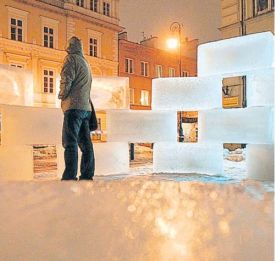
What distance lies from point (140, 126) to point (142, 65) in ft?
63.3

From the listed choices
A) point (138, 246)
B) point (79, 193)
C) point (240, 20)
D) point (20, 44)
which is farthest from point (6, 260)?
point (20, 44)

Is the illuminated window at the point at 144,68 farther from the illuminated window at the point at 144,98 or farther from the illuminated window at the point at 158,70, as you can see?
the illuminated window at the point at 144,98

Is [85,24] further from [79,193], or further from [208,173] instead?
[79,193]

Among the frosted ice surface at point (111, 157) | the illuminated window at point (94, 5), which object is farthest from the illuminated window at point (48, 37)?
the frosted ice surface at point (111, 157)

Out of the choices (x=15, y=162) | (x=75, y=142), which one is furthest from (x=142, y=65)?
(x=75, y=142)

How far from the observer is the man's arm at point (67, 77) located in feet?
13.0

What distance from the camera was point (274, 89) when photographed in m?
4.93

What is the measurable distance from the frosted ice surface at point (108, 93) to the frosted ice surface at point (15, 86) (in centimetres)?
106

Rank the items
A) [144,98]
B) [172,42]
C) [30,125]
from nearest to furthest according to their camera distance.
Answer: [30,125], [172,42], [144,98]

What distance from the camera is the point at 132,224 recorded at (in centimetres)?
230

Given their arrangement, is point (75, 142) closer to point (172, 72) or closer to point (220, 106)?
point (220, 106)

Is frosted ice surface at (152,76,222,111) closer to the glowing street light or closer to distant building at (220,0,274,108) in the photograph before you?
the glowing street light

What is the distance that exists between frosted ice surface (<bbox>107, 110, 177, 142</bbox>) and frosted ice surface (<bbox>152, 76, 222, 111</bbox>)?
0.19 m

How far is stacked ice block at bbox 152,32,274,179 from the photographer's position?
16.4 feet
